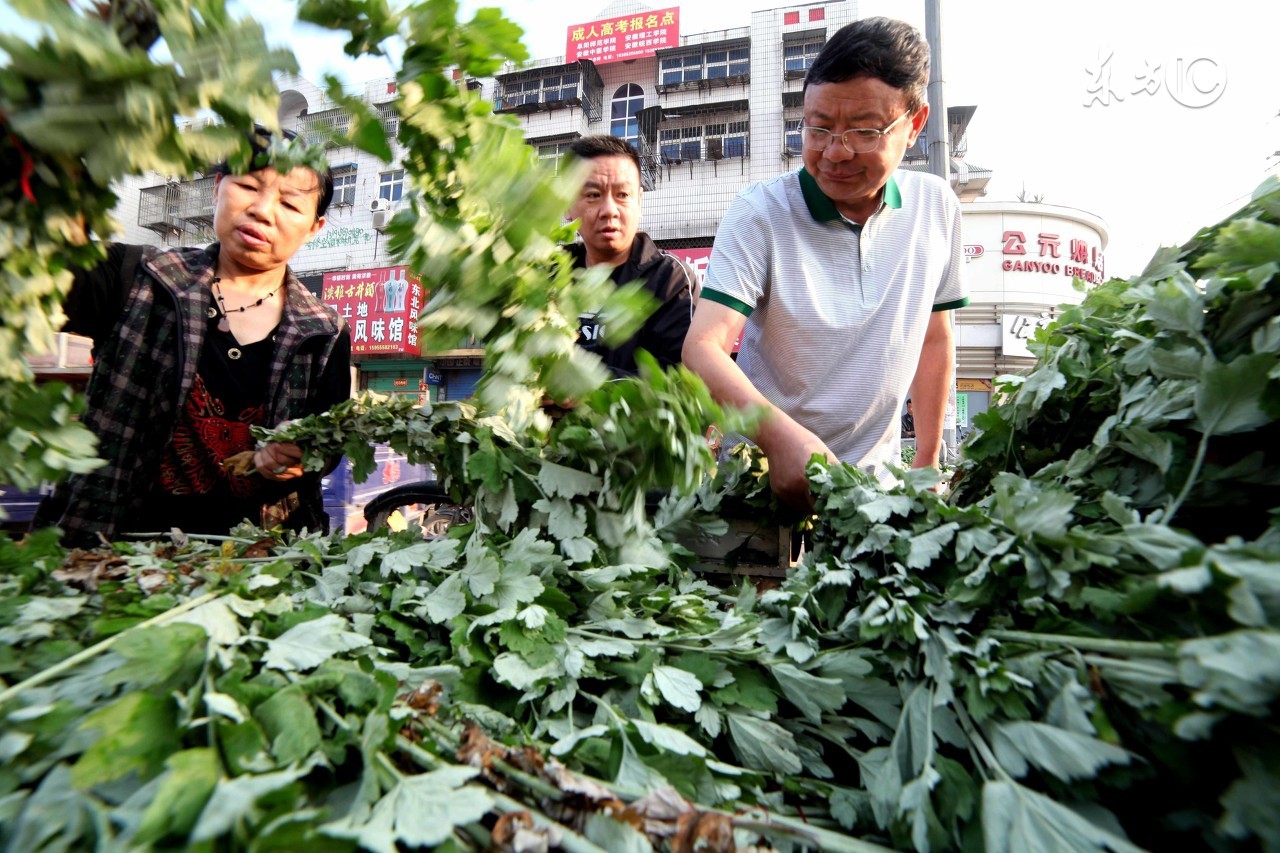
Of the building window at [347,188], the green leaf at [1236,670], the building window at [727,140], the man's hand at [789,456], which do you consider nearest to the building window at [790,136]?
the building window at [727,140]

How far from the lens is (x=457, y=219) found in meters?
0.85

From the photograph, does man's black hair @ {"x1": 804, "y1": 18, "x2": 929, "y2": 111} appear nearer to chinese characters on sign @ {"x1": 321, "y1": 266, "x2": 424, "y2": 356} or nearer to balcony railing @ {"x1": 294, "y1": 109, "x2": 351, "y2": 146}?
balcony railing @ {"x1": 294, "y1": 109, "x2": 351, "y2": 146}

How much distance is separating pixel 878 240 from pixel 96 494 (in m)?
2.42

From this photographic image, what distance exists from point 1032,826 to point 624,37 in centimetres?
2412

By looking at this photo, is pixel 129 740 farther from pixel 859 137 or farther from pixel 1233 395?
pixel 859 137

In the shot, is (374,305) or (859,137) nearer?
(859,137)

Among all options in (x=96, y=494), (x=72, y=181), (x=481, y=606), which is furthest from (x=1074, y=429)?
(x=96, y=494)

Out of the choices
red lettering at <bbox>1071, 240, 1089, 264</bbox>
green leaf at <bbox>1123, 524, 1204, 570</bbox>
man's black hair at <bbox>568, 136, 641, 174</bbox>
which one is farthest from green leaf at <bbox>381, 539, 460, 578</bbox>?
red lettering at <bbox>1071, 240, 1089, 264</bbox>

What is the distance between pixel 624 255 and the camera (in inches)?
102

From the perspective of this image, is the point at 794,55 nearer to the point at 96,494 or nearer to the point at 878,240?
the point at 878,240

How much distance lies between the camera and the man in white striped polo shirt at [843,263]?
170cm

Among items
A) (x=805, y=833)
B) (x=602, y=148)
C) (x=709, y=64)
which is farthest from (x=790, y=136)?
(x=805, y=833)

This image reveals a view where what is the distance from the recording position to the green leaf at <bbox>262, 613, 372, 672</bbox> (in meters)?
0.76

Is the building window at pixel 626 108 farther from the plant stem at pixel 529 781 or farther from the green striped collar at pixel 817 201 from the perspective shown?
the plant stem at pixel 529 781
